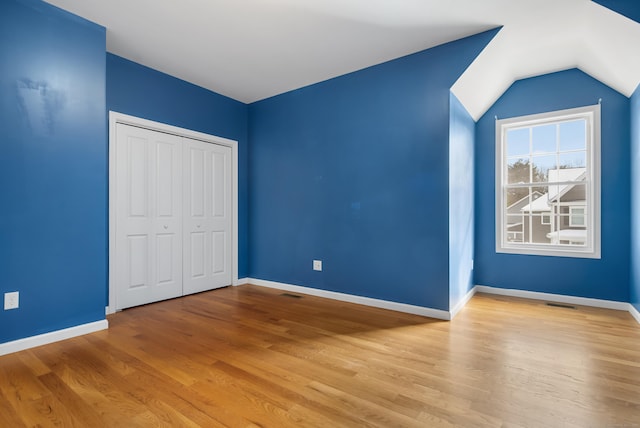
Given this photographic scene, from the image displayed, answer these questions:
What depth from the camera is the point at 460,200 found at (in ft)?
11.4

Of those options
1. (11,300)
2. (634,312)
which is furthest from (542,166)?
(11,300)

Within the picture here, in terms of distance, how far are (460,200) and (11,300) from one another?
416cm

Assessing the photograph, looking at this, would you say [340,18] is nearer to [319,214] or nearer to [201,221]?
[319,214]

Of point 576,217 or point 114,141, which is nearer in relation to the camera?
point 114,141

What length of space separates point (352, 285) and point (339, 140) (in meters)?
1.77

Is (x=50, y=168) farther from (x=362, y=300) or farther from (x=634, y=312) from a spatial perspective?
(x=634, y=312)

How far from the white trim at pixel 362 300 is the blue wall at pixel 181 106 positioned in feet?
2.14

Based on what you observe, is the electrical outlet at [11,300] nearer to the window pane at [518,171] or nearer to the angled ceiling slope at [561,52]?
the angled ceiling slope at [561,52]

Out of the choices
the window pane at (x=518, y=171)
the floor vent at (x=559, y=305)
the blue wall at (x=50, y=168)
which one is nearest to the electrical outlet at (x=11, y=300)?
the blue wall at (x=50, y=168)

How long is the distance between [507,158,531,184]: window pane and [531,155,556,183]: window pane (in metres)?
0.07

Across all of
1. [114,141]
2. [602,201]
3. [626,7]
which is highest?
[626,7]

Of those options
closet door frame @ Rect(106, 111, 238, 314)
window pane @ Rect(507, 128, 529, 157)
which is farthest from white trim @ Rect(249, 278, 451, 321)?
window pane @ Rect(507, 128, 529, 157)

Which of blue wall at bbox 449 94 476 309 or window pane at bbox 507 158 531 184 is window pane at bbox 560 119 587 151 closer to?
window pane at bbox 507 158 531 184

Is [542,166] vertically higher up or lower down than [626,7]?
lower down
